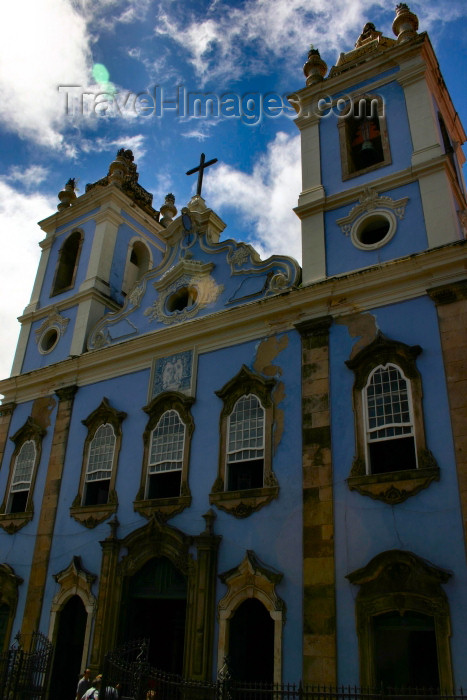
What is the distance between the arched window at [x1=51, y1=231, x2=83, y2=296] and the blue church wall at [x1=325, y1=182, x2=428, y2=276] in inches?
378

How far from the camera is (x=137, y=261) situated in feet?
68.6

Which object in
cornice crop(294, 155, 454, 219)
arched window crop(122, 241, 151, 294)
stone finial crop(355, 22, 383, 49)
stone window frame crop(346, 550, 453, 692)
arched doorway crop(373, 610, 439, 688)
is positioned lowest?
arched doorway crop(373, 610, 439, 688)

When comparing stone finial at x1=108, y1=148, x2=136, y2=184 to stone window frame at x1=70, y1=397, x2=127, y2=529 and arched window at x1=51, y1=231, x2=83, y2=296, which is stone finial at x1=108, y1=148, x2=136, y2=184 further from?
stone window frame at x1=70, y1=397, x2=127, y2=529

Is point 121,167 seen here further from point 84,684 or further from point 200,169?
point 84,684

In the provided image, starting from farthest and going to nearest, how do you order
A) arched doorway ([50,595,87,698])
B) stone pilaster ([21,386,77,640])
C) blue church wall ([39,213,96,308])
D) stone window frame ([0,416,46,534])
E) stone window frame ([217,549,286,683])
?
blue church wall ([39,213,96,308]) → stone window frame ([0,416,46,534]) → stone pilaster ([21,386,77,640]) → arched doorway ([50,595,87,698]) → stone window frame ([217,549,286,683])

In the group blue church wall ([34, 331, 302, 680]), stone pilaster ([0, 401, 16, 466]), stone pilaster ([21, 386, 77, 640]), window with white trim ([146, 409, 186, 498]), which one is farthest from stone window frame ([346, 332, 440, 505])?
stone pilaster ([0, 401, 16, 466])

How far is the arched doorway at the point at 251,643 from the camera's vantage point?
10.9 m

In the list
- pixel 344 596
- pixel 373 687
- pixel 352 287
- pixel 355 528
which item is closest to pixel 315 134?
pixel 352 287

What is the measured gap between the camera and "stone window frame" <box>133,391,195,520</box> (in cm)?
1275

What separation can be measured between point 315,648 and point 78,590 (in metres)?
6.17

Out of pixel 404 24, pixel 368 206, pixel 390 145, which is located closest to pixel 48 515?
pixel 368 206

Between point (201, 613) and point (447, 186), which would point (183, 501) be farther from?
point (447, 186)

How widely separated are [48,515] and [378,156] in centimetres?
1212

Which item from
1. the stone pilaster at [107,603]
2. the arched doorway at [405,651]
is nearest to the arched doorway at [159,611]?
the stone pilaster at [107,603]
